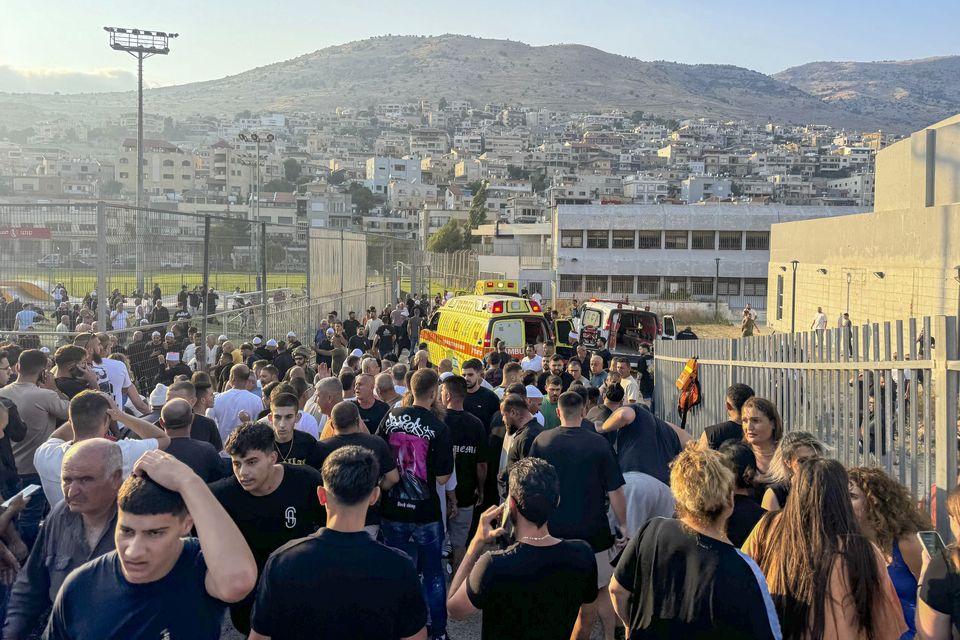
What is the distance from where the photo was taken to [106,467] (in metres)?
3.44

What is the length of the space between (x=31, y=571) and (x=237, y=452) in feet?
3.56

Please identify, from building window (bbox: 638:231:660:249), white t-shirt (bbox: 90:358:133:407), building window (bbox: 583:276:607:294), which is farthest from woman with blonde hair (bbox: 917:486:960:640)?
building window (bbox: 638:231:660:249)

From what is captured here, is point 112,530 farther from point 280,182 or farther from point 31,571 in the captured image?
point 280,182

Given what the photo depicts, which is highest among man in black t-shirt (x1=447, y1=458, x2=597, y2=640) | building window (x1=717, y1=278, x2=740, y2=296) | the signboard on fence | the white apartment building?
the white apartment building

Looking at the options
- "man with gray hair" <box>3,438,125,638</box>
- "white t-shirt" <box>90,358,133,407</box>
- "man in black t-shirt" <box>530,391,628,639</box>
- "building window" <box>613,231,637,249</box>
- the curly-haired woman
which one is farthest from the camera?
"building window" <box>613,231,637,249</box>

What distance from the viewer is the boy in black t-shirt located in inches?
114

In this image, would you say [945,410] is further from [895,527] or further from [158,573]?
[158,573]

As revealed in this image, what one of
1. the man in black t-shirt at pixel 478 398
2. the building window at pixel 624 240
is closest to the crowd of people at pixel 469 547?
the man in black t-shirt at pixel 478 398

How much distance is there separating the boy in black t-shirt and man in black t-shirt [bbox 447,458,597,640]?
Answer: 1033mm

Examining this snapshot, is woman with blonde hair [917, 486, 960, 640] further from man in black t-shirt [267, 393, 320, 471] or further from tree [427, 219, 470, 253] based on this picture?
tree [427, 219, 470, 253]

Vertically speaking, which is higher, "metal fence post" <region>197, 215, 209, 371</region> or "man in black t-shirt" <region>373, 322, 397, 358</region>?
"metal fence post" <region>197, 215, 209, 371</region>

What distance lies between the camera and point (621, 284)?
189ft

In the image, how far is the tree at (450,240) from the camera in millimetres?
87438

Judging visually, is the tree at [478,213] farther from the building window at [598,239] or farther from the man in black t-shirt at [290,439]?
the man in black t-shirt at [290,439]
